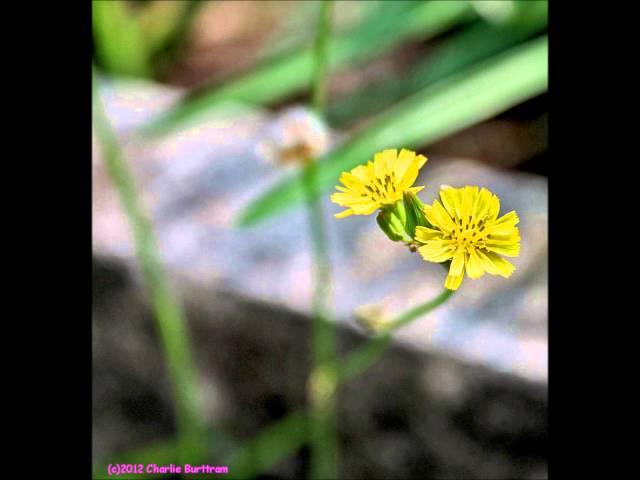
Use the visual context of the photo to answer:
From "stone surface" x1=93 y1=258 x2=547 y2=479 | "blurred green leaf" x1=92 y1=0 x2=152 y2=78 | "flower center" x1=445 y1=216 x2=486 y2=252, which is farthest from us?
"blurred green leaf" x1=92 y1=0 x2=152 y2=78

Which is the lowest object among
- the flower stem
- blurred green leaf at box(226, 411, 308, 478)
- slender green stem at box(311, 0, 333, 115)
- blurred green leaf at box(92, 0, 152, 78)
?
blurred green leaf at box(226, 411, 308, 478)

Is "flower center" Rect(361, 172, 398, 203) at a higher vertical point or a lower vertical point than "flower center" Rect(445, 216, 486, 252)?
higher

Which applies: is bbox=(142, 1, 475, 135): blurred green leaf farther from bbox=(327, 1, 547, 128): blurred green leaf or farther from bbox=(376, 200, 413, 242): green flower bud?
bbox=(376, 200, 413, 242): green flower bud

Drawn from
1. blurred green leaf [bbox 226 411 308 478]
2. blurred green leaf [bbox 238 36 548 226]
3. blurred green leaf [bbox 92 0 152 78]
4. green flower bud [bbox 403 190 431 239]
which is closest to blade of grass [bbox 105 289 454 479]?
blurred green leaf [bbox 226 411 308 478]

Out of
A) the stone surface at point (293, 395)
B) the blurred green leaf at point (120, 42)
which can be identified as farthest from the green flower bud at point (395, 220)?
the blurred green leaf at point (120, 42)

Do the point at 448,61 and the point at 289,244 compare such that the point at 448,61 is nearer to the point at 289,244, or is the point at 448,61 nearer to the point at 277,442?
the point at 289,244
